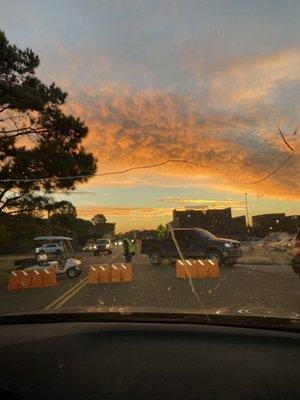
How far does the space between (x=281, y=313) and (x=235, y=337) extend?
60cm

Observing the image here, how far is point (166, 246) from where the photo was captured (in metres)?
31.0

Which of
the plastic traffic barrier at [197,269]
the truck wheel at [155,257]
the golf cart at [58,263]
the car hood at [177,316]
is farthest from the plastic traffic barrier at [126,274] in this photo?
the car hood at [177,316]

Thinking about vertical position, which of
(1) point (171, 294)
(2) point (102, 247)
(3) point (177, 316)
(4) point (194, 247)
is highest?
(2) point (102, 247)

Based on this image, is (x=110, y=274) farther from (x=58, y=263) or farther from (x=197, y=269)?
(x=58, y=263)

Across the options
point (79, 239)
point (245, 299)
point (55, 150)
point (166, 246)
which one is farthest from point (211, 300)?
point (79, 239)

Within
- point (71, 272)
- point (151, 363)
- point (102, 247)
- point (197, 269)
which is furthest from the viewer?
point (102, 247)

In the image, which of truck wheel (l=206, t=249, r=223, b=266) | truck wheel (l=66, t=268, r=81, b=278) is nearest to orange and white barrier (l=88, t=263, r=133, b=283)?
truck wheel (l=66, t=268, r=81, b=278)

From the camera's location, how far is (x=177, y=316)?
320 cm

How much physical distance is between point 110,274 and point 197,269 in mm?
3438

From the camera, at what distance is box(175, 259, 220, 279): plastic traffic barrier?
22170 millimetres

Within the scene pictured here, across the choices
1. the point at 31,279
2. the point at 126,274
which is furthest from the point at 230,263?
the point at 31,279

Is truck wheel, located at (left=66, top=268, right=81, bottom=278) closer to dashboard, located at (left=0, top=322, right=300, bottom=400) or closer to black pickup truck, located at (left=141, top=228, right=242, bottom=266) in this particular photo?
black pickup truck, located at (left=141, top=228, right=242, bottom=266)

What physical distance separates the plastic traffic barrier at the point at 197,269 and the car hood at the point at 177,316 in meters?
18.6

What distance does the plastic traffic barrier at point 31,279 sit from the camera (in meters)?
21.6
